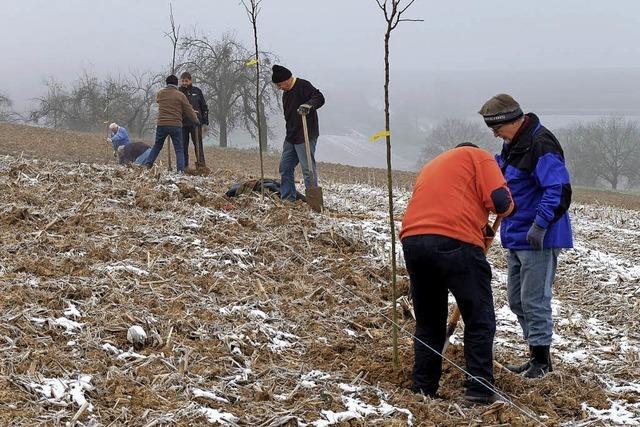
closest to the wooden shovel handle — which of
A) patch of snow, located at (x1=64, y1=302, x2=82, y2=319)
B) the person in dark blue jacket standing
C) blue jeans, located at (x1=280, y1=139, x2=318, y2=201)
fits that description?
blue jeans, located at (x1=280, y1=139, x2=318, y2=201)

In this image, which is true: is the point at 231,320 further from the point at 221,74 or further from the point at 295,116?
the point at 221,74

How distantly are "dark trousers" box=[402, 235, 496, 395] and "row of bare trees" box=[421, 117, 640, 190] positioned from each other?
75.3 meters

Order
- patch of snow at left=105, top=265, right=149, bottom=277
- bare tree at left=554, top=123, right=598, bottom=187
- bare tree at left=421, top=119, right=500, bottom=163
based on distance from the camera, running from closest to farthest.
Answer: patch of snow at left=105, top=265, right=149, bottom=277, bare tree at left=554, top=123, right=598, bottom=187, bare tree at left=421, top=119, right=500, bottom=163

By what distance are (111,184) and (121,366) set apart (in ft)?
17.1

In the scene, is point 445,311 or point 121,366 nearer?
point 121,366

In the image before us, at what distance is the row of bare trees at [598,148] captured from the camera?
7894 cm

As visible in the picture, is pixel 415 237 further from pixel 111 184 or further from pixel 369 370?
pixel 111 184

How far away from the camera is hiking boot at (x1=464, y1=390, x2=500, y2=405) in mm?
3951

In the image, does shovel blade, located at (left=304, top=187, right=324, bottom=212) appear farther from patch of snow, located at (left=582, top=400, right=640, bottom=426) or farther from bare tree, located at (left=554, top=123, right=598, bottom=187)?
bare tree, located at (left=554, top=123, right=598, bottom=187)

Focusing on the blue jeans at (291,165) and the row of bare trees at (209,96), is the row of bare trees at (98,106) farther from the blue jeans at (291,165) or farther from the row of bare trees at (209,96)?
the blue jeans at (291,165)

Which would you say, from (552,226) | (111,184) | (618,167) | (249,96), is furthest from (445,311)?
(618,167)

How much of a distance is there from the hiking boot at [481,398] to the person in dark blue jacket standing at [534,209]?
0.65m

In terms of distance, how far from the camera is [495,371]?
4.54m

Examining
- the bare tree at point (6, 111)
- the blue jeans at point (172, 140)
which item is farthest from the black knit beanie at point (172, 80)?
the bare tree at point (6, 111)
